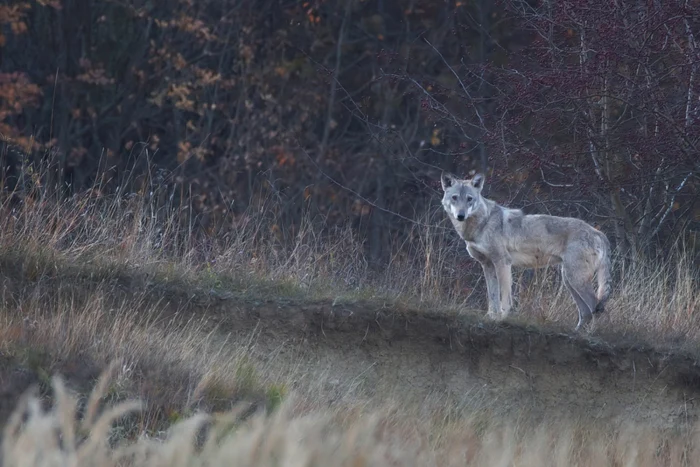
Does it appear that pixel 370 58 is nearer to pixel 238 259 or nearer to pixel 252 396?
pixel 238 259

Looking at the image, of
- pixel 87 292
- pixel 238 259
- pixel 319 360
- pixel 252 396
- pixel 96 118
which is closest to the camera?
pixel 252 396

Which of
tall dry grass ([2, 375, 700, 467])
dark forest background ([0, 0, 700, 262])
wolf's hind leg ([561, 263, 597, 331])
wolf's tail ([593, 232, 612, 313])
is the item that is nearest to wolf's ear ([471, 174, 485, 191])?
wolf's hind leg ([561, 263, 597, 331])

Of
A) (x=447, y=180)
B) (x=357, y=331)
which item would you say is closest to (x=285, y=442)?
(x=357, y=331)

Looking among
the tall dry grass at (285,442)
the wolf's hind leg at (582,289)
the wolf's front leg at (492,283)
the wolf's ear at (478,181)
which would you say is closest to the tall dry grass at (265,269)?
the wolf's hind leg at (582,289)

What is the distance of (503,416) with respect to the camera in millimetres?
9703

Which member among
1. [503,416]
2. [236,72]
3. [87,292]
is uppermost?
[236,72]

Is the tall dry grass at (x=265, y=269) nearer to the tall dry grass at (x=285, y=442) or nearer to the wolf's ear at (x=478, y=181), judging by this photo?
the wolf's ear at (x=478, y=181)

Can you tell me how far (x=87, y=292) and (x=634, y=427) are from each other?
5.26m

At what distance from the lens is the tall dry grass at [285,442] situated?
3.97 m

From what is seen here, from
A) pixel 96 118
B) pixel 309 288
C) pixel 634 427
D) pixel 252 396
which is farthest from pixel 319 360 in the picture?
pixel 96 118

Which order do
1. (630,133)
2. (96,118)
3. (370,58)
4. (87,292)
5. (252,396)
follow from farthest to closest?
(370,58), (96,118), (630,133), (87,292), (252,396)

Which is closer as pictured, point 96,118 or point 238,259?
point 238,259

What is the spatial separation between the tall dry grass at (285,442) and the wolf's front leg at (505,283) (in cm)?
137

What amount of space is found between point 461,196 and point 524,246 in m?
0.85
